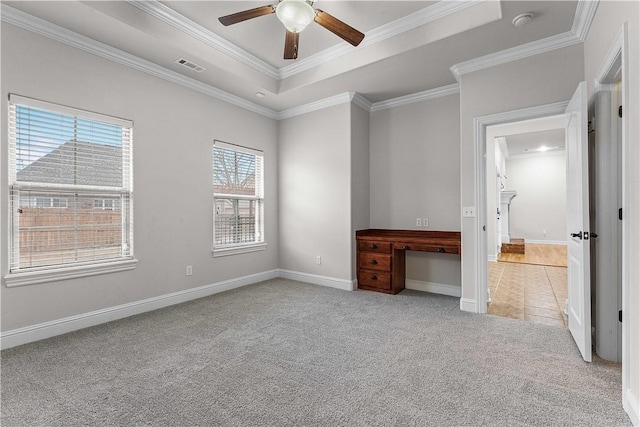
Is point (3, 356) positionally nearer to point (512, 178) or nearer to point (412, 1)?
point (412, 1)

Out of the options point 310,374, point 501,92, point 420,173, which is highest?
point 501,92

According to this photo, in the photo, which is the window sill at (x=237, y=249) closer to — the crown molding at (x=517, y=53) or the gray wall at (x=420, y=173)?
the gray wall at (x=420, y=173)

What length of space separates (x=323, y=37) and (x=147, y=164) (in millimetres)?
2408

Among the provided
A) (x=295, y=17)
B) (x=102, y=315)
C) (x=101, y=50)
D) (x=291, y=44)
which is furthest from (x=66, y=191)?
(x=295, y=17)

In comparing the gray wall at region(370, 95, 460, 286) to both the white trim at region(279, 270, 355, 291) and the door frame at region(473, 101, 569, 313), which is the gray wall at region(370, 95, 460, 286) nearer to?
the door frame at region(473, 101, 569, 313)

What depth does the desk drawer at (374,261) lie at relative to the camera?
13.4ft

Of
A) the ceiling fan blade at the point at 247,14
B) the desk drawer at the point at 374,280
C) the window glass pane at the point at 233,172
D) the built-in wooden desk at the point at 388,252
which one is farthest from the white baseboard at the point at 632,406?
the window glass pane at the point at 233,172

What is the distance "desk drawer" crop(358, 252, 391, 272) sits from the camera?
13.4 feet

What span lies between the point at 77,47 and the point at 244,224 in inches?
108

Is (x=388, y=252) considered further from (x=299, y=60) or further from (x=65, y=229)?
(x=65, y=229)

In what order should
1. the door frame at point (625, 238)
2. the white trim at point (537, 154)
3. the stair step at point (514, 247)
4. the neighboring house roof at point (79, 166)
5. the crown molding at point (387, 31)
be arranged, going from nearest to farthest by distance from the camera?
the door frame at point (625, 238) → the neighboring house roof at point (79, 166) → the crown molding at point (387, 31) → the stair step at point (514, 247) → the white trim at point (537, 154)

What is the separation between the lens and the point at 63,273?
2766mm

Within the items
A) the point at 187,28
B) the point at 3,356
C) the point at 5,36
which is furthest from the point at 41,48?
the point at 3,356

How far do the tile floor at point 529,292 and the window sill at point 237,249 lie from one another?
3209 mm
